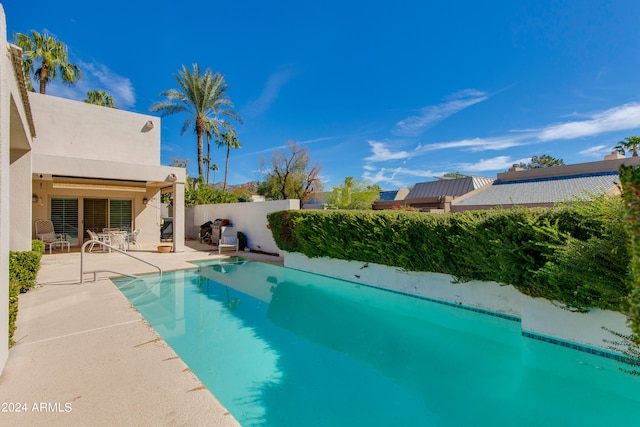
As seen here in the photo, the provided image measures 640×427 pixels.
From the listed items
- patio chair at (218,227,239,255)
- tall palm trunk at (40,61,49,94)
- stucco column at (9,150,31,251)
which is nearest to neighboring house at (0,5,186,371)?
patio chair at (218,227,239,255)

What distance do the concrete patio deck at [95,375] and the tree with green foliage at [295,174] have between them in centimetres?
4028

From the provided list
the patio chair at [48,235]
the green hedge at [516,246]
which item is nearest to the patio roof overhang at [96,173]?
the patio chair at [48,235]

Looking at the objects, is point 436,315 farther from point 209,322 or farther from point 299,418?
point 209,322

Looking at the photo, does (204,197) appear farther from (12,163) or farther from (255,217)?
(12,163)

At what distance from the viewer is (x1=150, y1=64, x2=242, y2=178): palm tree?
32.0m

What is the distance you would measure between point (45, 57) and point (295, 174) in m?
31.1

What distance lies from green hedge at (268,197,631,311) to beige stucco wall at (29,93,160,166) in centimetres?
1668

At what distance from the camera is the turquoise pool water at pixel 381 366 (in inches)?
208

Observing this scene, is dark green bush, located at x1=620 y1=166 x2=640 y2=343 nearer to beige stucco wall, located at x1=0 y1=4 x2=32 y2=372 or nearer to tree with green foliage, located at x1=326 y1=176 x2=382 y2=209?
beige stucco wall, located at x1=0 y1=4 x2=32 y2=372

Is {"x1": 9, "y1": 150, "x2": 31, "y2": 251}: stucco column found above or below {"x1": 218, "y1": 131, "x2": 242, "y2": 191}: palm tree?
below

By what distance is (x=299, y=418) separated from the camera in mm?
5070

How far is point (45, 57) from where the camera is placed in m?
28.3

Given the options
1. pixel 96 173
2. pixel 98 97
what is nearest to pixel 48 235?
pixel 96 173

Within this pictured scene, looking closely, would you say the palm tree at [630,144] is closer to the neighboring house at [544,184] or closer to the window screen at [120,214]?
the neighboring house at [544,184]
